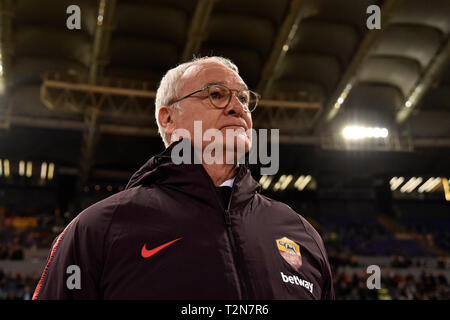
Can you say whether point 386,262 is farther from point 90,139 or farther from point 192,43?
point 90,139

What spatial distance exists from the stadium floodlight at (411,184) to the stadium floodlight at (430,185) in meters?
0.57

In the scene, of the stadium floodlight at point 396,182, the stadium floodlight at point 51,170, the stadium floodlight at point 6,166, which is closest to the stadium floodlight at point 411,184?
the stadium floodlight at point 396,182

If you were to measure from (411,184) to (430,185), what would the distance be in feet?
5.03

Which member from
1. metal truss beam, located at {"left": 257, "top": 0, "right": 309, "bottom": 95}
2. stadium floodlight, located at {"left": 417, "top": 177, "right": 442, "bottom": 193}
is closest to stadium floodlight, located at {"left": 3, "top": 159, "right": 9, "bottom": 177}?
metal truss beam, located at {"left": 257, "top": 0, "right": 309, "bottom": 95}

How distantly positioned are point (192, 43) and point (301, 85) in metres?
7.09

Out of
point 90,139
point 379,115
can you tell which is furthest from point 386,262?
point 90,139

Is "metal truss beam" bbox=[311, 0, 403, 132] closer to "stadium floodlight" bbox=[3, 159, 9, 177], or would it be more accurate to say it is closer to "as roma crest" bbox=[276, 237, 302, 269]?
"as roma crest" bbox=[276, 237, 302, 269]

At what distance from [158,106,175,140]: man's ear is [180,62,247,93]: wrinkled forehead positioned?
126 millimetres

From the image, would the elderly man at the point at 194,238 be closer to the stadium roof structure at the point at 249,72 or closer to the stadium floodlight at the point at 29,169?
the stadium roof structure at the point at 249,72

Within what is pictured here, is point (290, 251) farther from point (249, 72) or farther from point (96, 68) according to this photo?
point (249, 72)

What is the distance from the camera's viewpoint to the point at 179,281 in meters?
1.21

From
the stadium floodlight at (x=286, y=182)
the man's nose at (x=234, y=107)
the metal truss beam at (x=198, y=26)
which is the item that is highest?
the metal truss beam at (x=198, y=26)

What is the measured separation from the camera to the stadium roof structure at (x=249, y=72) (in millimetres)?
15727

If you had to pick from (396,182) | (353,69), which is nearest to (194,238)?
(353,69)
